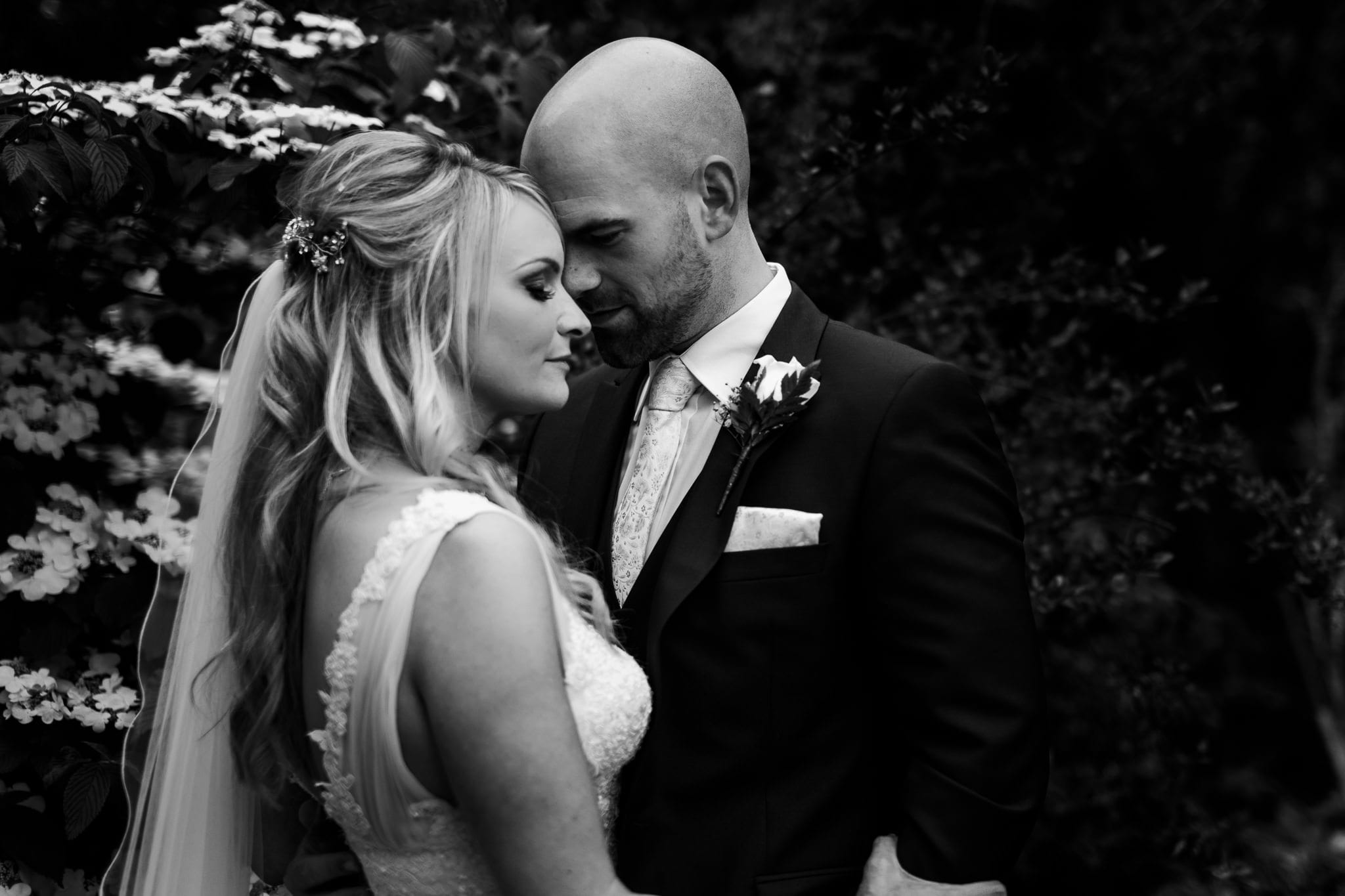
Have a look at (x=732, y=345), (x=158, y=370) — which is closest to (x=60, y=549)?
(x=158, y=370)

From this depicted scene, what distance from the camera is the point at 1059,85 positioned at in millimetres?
3941

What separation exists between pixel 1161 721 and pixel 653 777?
6.34 feet

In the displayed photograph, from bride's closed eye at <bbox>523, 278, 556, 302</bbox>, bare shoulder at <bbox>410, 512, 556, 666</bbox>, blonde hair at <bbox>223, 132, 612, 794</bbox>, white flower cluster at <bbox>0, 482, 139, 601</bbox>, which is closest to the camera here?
bare shoulder at <bbox>410, 512, 556, 666</bbox>

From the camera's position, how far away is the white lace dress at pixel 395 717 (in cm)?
192

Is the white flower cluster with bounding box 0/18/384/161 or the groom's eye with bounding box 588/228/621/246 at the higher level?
the white flower cluster with bounding box 0/18/384/161

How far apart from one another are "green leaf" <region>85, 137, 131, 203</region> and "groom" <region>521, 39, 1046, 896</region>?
0.82 m

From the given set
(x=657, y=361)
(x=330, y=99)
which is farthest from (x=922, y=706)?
(x=330, y=99)

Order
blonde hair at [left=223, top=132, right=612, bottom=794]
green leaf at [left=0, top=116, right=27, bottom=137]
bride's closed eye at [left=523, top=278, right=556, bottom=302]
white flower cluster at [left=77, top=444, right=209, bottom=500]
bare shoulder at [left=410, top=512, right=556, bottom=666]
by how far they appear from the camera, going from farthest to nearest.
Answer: white flower cluster at [left=77, top=444, right=209, bottom=500] → green leaf at [left=0, top=116, right=27, bottom=137] → bride's closed eye at [left=523, top=278, right=556, bottom=302] → blonde hair at [left=223, top=132, right=612, bottom=794] → bare shoulder at [left=410, top=512, right=556, bottom=666]

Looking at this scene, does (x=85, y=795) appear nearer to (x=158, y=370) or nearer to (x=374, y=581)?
Result: (x=374, y=581)

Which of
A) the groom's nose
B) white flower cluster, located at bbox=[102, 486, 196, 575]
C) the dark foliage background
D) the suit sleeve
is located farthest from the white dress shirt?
white flower cluster, located at bbox=[102, 486, 196, 575]

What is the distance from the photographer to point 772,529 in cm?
231

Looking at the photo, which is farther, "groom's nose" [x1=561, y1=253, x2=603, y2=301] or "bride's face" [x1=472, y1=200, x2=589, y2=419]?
"groom's nose" [x1=561, y1=253, x2=603, y2=301]

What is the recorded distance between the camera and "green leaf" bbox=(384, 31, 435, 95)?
116 inches

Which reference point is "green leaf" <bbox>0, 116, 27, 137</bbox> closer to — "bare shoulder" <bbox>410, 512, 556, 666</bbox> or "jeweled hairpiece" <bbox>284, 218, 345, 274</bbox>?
"jeweled hairpiece" <bbox>284, 218, 345, 274</bbox>
